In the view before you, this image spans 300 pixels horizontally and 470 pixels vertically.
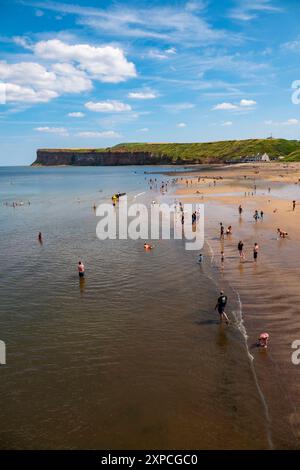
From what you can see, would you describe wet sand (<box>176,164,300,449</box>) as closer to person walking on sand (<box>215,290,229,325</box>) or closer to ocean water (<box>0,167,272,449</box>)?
ocean water (<box>0,167,272,449</box>)

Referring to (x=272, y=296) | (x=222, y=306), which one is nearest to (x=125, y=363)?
(x=222, y=306)

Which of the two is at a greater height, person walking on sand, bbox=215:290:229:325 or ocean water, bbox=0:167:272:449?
person walking on sand, bbox=215:290:229:325

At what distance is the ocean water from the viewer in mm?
11414

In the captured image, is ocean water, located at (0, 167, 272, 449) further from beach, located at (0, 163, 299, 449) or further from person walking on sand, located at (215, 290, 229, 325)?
person walking on sand, located at (215, 290, 229, 325)

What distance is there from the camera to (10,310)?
66.9ft

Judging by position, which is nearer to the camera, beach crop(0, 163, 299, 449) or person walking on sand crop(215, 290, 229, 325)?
beach crop(0, 163, 299, 449)

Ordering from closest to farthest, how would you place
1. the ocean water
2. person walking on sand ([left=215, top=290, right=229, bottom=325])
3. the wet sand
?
the ocean water
the wet sand
person walking on sand ([left=215, top=290, right=229, bottom=325])

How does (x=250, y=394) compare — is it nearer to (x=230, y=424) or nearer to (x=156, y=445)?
(x=230, y=424)

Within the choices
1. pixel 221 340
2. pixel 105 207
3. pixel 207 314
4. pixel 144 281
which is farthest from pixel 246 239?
pixel 105 207

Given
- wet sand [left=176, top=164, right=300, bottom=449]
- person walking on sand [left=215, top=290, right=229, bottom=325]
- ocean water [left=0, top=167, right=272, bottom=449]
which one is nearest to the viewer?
ocean water [left=0, top=167, right=272, bottom=449]

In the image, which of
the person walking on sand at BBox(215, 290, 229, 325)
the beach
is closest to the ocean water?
the beach

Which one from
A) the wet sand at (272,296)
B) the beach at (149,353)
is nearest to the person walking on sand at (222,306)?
the beach at (149,353)

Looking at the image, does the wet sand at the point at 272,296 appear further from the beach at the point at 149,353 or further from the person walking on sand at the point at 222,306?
the person walking on sand at the point at 222,306

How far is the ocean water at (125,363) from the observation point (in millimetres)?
11414
